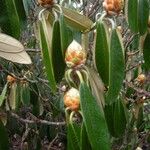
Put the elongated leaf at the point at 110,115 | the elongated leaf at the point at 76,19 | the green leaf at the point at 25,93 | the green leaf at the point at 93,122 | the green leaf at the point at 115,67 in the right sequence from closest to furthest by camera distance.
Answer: the green leaf at the point at 93,122
the green leaf at the point at 115,67
the elongated leaf at the point at 76,19
the elongated leaf at the point at 110,115
the green leaf at the point at 25,93

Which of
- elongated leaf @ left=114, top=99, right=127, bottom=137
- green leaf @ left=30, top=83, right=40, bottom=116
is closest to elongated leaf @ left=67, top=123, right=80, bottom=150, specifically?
elongated leaf @ left=114, top=99, right=127, bottom=137

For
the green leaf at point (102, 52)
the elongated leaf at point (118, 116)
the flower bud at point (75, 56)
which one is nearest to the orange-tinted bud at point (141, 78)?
the elongated leaf at point (118, 116)

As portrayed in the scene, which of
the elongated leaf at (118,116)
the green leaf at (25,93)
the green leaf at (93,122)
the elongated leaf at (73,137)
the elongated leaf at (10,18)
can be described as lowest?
the green leaf at (25,93)

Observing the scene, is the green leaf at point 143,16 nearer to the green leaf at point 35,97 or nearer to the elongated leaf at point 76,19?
the elongated leaf at point 76,19

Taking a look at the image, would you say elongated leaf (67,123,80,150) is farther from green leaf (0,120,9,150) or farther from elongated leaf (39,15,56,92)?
green leaf (0,120,9,150)

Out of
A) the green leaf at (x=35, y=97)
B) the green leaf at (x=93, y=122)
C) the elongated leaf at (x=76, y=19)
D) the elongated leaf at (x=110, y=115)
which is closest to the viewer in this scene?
the green leaf at (x=93, y=122)

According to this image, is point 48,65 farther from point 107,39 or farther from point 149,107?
point 149,107
